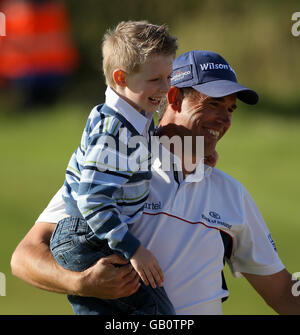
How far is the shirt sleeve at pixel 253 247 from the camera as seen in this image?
3.88 m

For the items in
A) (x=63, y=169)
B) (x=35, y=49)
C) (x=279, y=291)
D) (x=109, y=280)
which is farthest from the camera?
(x=35, y=49)

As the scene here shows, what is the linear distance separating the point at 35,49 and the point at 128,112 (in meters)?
21.7

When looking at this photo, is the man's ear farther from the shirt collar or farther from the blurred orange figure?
the blurred orange figure

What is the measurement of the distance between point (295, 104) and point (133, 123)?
68.0ft

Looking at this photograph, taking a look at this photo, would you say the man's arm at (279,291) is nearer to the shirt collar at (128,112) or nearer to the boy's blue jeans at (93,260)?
the boy's blue jeans at (93,260)

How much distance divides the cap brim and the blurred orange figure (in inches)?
807

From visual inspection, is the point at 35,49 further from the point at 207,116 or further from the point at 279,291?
the point at 279,291

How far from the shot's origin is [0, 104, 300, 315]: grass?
416 inches

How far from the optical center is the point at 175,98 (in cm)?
405

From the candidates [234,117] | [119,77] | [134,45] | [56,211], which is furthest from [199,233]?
[234,117]
